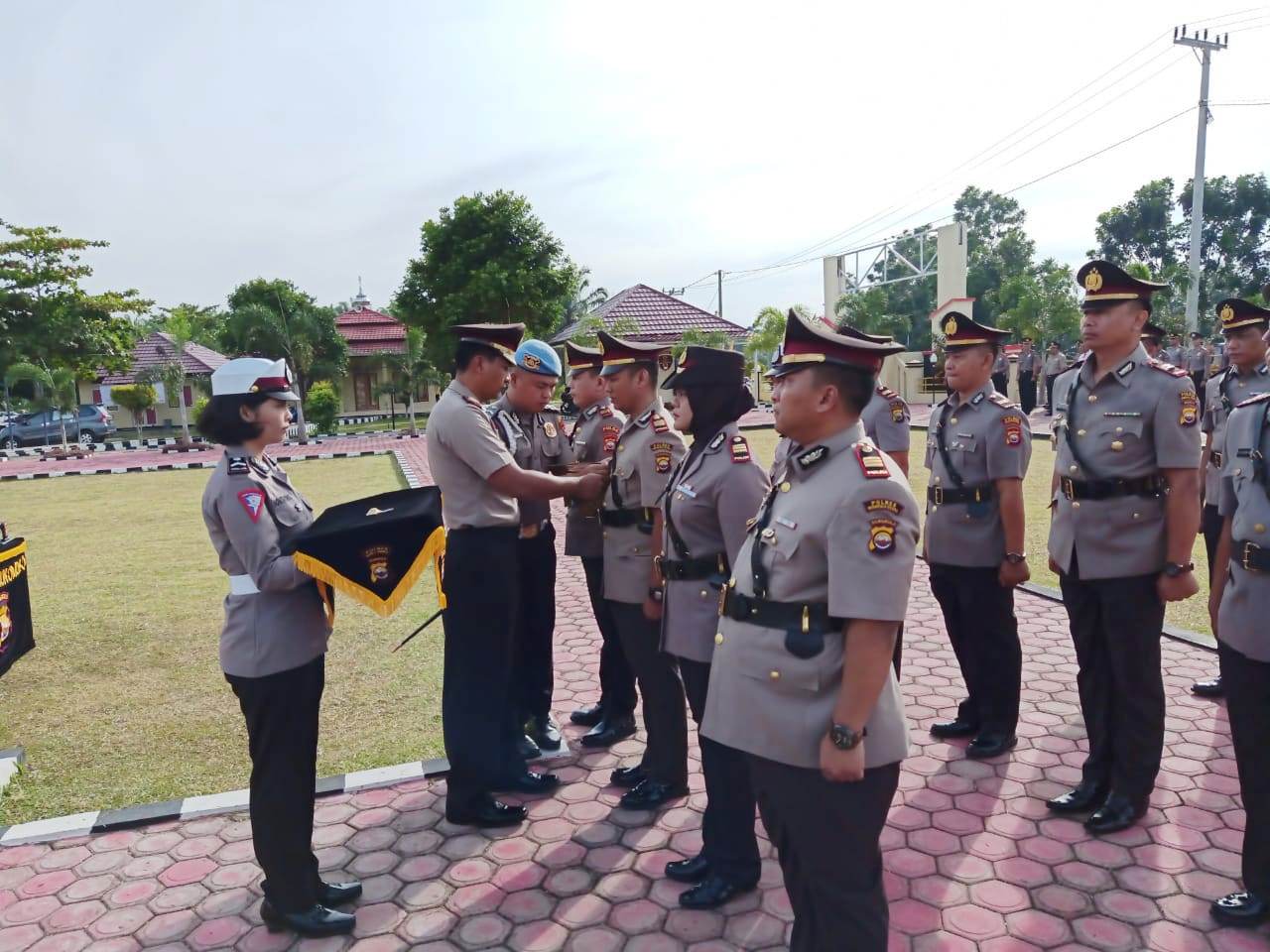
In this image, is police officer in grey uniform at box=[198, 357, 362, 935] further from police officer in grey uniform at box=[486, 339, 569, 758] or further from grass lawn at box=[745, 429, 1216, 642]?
grass lawn at box=[745, 429, 1216, 642]

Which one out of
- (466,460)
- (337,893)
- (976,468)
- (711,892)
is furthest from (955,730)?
(337,893)

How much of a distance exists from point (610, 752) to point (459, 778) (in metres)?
0.95

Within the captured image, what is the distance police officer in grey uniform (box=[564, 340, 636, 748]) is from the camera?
4.51 meters

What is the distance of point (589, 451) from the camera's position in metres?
4.95

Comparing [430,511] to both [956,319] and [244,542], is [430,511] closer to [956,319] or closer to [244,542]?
[244,542]

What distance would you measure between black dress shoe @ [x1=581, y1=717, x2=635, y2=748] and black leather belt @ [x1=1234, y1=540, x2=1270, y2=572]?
2.84m

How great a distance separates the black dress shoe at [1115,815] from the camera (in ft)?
10.9

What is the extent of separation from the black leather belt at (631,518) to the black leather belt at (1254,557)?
6.83 ft

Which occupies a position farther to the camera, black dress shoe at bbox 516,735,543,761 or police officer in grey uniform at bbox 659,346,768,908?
black dress shoe at bbox 516,735,543,761

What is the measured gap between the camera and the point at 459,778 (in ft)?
11.7

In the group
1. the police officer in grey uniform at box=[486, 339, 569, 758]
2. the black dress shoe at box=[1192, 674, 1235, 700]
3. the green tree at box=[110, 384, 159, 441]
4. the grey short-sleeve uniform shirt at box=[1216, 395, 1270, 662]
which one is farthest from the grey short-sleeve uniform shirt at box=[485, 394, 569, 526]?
the green tree at box=[110, 384, 159, 441]

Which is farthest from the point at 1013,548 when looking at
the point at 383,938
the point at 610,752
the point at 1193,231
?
the point at 1193,231

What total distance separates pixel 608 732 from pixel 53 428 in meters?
33.3

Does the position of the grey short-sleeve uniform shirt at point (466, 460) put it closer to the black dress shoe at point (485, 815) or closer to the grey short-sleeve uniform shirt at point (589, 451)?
the grey short-sleeve uniform shirt at point (589, 451)
